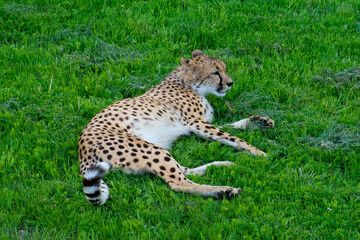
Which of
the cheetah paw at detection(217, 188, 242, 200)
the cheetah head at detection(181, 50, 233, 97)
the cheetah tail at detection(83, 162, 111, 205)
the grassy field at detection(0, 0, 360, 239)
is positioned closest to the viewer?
the cheetah tail at detection(83, 162, 111, 205)

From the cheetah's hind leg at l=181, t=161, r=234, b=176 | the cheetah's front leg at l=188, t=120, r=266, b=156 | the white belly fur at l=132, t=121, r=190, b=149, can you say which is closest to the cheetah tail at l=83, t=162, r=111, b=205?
the cheetah's hind leg at l=181, t=161, r=234, b=176

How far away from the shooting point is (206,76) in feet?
18.0

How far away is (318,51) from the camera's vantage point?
6395 millimetres

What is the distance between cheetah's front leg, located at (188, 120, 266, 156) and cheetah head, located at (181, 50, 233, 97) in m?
0.62

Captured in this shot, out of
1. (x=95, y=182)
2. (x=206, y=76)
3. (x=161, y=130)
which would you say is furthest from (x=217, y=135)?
(x=95, y=182)

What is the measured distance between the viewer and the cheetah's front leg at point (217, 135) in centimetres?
448

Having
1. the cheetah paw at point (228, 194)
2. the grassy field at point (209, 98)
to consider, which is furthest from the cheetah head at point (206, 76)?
the cheetah paw at point (228, 194)

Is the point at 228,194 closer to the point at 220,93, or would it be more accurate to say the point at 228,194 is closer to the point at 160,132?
the point at 160,132

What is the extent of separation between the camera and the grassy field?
11.3ft

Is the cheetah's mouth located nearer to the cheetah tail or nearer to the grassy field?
the grassy field

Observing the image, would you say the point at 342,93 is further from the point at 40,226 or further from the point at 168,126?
the point at 40,226

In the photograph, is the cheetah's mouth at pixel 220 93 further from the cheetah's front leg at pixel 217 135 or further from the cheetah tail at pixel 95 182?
the cheetah tail at pixel 95 182

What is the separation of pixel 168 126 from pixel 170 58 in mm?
1694

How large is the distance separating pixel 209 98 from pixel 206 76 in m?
0.29
